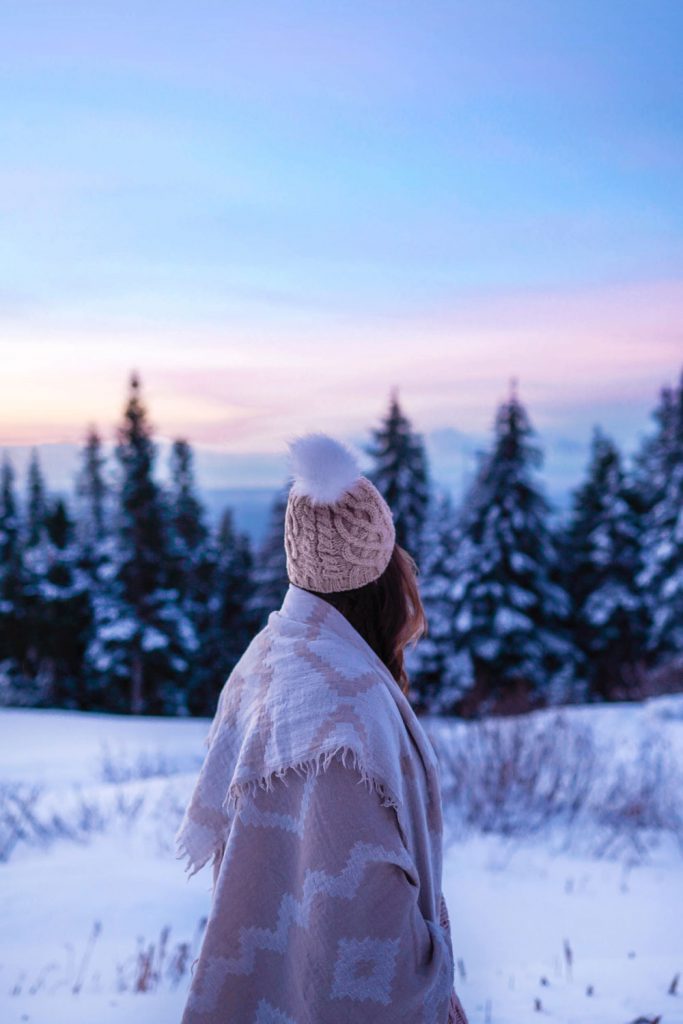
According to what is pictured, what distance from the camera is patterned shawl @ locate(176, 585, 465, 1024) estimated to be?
Answer: 1.68 metres

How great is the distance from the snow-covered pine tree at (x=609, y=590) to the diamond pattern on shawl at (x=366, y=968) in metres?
27.7

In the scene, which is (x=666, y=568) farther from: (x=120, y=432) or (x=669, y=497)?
(x=120, y=432)

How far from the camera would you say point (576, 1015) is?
3.99 meters

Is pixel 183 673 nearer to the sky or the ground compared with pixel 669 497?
nearer to the ground

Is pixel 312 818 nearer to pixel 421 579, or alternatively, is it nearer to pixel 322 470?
pixel 322 470

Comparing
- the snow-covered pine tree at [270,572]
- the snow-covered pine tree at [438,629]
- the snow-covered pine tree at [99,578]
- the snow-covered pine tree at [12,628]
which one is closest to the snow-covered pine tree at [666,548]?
the snow-covered pine tree at [438,629]

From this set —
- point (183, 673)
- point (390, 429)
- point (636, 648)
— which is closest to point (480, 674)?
point (636, 648)

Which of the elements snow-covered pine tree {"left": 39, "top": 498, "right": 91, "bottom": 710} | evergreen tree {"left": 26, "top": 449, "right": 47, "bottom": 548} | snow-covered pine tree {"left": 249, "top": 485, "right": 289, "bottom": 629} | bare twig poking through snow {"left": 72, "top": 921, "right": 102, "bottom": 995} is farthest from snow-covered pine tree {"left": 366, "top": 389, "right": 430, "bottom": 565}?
bare twig poking through snow {"left": 72, "top": 921, "right": 102, "bottom": 995}

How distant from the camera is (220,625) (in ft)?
111

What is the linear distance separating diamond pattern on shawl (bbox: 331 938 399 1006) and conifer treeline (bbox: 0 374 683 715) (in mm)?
21174

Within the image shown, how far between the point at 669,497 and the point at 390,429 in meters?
9.42

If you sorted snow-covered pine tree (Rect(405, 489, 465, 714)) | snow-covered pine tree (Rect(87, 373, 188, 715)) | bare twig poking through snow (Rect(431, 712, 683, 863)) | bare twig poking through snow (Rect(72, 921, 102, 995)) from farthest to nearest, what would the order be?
snow-covered pine tree (Rect(87, 373, 188, 715))
snow-covered pine tree (Rect(405, 489, 465, 714))
bare twig poking through snow (Rect(431, 712, 683, 863))
bare twig poking through snow (Rect(72, 921, 102, 995))

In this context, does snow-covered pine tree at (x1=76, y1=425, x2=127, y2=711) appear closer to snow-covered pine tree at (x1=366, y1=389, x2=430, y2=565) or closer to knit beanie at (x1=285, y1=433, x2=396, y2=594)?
snow-covered pine tree at (x1=366, y1=389, x2=430, y2=565)

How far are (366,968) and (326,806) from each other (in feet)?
1.03
